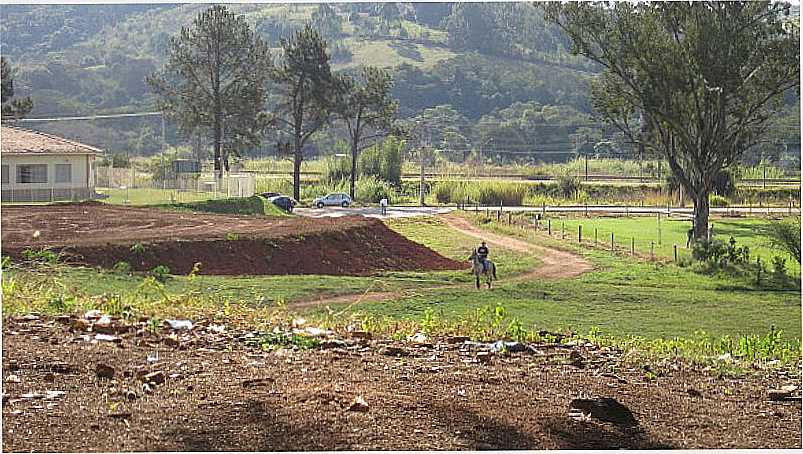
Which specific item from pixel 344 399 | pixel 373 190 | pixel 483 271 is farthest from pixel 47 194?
pixel 344 399

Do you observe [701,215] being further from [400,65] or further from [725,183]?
[400,65]

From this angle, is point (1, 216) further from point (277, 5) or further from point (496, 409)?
point (496, 409)

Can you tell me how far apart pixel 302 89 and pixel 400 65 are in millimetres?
920

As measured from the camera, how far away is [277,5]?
27.9 ft

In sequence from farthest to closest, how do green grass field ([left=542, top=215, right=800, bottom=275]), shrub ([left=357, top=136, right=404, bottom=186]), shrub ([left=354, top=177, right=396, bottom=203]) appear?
shrub ([left=354, top=177, right=396, bottom=203])
green grass field ([left=542, top=215, right=800, bottom=275])
shrub ([left=357, top=136, right=404, bottom=186])

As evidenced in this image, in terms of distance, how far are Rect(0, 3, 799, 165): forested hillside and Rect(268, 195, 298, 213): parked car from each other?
0.44 metres

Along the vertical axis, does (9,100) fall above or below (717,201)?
above

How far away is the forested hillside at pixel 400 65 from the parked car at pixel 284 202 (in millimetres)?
440

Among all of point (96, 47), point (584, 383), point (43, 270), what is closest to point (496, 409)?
point (584, 383)

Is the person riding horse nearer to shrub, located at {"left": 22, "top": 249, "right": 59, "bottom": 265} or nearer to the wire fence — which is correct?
the wire fence

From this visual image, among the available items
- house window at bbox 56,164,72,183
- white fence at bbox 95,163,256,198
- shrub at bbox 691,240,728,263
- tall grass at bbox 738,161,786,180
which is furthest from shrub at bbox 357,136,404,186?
tall grass at bbox 738,161,786,180

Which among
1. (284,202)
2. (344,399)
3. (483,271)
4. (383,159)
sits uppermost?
(383,159)

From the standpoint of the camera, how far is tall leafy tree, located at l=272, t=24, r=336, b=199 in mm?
9164

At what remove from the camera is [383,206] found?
944 cm
